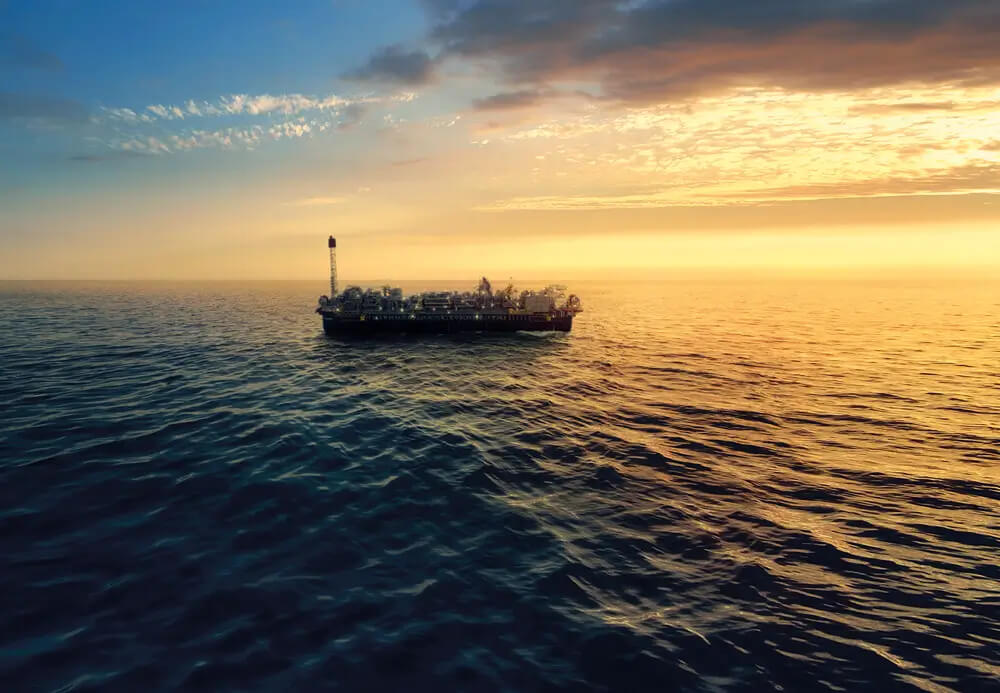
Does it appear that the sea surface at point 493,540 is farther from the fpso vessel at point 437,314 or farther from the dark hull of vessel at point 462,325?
the dark hull of vessel at point 462,325

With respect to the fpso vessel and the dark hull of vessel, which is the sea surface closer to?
the fpso vessel

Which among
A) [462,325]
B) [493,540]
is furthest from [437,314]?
[493,540]

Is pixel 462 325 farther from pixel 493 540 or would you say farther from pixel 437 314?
pixel 493 540

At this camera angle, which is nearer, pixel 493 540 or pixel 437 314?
pixel 493 540

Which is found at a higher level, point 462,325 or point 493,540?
point 462,325

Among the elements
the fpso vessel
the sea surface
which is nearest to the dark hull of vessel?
the fpso vessel

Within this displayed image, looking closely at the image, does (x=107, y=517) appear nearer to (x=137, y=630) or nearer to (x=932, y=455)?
(x=137, y=630)

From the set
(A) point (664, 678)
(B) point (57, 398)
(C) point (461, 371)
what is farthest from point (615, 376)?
(B) point (57, 398)
